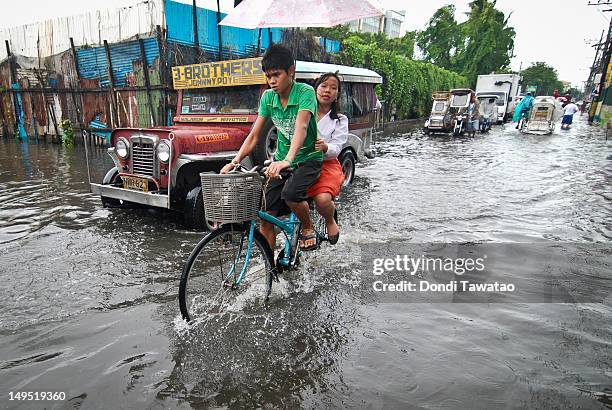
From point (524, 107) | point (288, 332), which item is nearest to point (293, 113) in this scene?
point (288, 332)

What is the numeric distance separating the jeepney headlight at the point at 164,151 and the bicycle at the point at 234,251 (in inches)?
70.7

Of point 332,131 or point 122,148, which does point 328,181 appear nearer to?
point 332,131

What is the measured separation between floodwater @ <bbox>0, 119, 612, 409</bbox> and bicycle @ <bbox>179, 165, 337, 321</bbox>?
198 millimetres

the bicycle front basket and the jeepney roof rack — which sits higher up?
the jeepney roof rack

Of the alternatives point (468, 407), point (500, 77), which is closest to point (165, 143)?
point (468, 407)

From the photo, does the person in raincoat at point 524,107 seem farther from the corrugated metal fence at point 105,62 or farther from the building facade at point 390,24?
the building facade at point 390,24

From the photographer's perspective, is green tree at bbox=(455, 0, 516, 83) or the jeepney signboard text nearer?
the jeepney signboard text

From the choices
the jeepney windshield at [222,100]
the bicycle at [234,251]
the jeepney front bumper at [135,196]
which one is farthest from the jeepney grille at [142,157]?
the bicycle at [234,251]

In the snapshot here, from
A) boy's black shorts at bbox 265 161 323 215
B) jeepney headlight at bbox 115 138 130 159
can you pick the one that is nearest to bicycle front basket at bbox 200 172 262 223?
boy's black shorts at bbox 265 161 323 215

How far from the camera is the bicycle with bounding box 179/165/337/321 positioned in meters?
2.56

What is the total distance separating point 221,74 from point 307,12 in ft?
5.76

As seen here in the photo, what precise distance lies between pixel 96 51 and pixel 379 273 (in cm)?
1287

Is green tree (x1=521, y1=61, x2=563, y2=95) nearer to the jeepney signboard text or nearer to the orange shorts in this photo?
the jeepney signboard text

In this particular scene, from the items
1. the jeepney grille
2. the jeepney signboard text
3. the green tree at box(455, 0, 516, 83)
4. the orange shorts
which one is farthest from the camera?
the green tree at box(455, 0, 516, 83)
